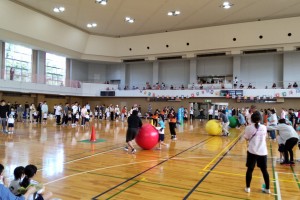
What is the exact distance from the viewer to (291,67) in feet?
90.5

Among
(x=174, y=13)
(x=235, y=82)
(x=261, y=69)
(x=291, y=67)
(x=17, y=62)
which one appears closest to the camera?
(x=174, y=13)

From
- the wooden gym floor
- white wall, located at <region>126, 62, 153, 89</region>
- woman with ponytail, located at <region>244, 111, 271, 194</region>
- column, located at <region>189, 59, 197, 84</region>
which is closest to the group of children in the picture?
the wooden gym floor

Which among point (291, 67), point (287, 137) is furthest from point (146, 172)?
point (291, 67)

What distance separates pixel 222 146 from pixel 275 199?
585cm

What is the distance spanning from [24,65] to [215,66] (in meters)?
22.8

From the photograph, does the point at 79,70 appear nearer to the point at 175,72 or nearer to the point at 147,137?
the point at 175,72

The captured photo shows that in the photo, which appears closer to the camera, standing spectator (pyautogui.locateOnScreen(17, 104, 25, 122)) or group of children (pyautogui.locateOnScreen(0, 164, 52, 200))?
group of children (pyautogui.locateOnScreen(0, 164, 52, 200))

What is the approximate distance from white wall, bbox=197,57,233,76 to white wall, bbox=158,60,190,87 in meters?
1.79

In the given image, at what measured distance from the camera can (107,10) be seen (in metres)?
22.9

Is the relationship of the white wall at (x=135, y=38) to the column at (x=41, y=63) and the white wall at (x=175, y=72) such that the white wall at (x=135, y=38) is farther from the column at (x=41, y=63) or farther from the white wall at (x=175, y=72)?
the white wall at (x=175, y=72)

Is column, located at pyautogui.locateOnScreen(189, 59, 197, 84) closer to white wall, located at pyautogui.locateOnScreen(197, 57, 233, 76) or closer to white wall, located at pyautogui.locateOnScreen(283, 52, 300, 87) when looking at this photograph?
white wall, located at pyautogui.locateOnScreen(197, 57, 233, 76)

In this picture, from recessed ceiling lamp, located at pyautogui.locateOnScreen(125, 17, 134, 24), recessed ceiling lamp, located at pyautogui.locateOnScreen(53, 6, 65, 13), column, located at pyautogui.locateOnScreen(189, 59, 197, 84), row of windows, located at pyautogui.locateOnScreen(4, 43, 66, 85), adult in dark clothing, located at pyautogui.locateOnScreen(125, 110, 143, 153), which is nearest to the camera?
adult in dark clothing, located at pyautogui.locateOnScreen(125, 110, 143, 153)

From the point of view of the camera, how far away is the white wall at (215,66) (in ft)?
102

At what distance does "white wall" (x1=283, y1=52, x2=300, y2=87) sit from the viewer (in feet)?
89.9
